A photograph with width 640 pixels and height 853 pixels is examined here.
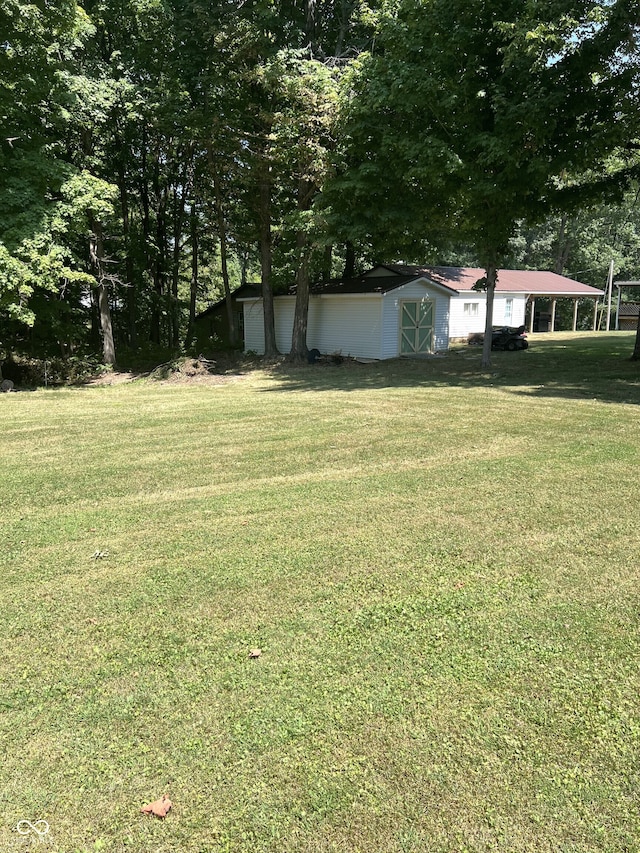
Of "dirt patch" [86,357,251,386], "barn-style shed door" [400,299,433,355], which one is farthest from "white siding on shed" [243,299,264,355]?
"barn-style shed door" [400,299,433,355]

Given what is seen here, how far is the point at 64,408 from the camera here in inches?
460

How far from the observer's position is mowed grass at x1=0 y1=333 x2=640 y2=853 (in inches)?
81.0

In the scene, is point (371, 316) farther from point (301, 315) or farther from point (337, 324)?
point (301, 315)

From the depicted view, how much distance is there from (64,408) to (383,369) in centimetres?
937

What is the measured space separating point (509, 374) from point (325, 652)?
13754 mm

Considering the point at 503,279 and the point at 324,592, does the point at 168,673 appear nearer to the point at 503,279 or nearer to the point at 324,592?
the point at 324,592

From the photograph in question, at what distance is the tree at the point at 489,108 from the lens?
12078 millimetres

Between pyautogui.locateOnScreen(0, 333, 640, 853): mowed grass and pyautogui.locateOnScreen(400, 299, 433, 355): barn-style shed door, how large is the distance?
14.7 meters

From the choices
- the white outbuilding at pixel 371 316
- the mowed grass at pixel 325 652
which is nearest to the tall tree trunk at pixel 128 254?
the white outbuilding at pixel 371 316

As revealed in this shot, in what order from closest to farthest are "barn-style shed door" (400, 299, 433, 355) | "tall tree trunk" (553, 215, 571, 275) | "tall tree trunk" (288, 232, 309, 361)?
1. "tall tree trunk" (288, 232, 309, 361)
2. "barn-style shed door" (400, 299, 433, 355)
3. "tall tree trunk" (553, 215, 571, 275)

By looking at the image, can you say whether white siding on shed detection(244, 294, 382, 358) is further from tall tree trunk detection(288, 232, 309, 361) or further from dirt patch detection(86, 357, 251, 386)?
dirt patch detection(86, 357, 251, 386)

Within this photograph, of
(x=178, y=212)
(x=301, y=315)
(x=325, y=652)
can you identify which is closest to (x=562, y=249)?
(x=178, y=212)
